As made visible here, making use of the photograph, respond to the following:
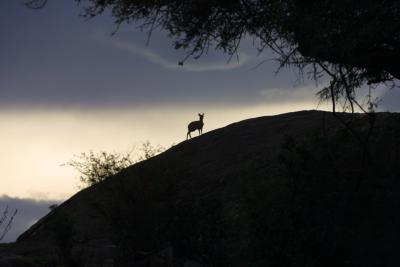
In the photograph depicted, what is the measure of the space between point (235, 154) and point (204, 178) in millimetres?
2362

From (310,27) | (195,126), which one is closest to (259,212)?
(310,27)

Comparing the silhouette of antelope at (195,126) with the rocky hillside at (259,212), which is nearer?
the rocky hillside at (259,212)

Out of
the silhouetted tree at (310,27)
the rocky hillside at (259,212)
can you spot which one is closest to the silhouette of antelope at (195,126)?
the rocky hillside at (259,212)

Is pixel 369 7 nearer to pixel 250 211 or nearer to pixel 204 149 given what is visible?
pixel 250 211

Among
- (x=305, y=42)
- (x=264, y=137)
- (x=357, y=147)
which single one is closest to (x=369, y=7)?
(x=305, y=42)

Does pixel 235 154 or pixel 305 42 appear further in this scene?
pixel 235 154

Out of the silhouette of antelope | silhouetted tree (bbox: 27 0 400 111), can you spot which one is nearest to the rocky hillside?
silhouetted tree (bbox: 27 0 400 111)

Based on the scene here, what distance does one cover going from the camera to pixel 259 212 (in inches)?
547

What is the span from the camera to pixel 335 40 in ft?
44.0

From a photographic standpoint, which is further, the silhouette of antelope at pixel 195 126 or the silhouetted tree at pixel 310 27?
the silhouette of antelope at pixel 195 126

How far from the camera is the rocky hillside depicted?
14.2 m

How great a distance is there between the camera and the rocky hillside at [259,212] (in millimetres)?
14203

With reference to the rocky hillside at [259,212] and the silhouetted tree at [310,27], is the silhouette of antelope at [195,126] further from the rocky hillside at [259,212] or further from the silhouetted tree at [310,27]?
the silhouetted tree at [310,27]

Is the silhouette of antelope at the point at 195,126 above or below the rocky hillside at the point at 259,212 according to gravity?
above
